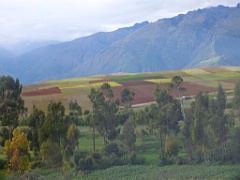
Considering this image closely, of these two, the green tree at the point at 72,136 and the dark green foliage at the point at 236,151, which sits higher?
the green tree at the point at 72,136

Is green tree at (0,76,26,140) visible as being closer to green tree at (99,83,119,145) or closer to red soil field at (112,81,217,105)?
green tree at (99,83,119,145)

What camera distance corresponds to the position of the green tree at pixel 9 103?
52469 millimetres

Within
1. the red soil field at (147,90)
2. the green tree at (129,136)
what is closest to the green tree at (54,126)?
the green tree at (129,136)

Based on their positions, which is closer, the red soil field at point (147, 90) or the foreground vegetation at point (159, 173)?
the foreground vegetation at point (159, 173)

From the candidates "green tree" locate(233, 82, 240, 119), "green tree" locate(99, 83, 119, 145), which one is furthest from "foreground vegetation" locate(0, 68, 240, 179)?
"green tree" locate(233, 82, 240, 119)

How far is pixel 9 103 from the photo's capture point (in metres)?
52.6

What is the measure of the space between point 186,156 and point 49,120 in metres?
21.8

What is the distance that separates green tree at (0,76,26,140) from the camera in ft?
172

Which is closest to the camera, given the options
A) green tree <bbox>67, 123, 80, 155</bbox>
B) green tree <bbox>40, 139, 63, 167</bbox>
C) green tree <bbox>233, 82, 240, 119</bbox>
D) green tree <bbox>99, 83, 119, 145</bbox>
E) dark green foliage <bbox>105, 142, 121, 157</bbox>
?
green tree <bbox>40, 139, 63, 167</bbox>

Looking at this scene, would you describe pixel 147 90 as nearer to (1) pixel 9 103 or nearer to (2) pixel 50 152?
(1) pixel 9 103

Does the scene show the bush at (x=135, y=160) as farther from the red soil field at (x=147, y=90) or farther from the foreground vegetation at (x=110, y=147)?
the red soil field at (x=147, y=90)

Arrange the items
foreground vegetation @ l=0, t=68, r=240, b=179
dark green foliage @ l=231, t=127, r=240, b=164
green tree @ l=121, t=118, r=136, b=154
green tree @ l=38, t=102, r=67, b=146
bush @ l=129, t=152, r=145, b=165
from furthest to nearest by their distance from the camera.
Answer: green tree @ l=121, t=118, r=136, b=154
bush @ l=129, t=152, r=145, b=165
dark green foliage @ l=231, t=127, r=240, b=164
green tree @ l=38, t=102, r=67, b=146
foreground vegetation @ l=0, t=68, r=240, b=179

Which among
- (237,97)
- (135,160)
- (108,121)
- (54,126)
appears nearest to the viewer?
(54,126)

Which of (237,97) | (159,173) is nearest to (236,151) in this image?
(159,173)
